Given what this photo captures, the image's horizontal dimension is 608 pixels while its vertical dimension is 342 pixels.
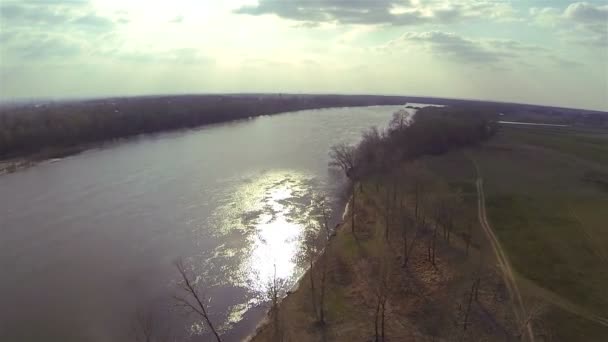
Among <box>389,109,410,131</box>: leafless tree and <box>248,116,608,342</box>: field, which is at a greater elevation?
<box>389,109,410,131</box>: leafless tree

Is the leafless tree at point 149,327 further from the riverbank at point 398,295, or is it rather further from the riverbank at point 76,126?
the riverbank at point 76,126

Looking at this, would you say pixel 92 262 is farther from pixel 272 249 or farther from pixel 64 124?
pixel 64 124

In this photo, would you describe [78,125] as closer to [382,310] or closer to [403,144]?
[403,144]

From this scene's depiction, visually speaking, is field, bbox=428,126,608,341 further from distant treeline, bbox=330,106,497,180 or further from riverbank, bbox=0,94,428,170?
riverbank, bbox=0,94,428,170

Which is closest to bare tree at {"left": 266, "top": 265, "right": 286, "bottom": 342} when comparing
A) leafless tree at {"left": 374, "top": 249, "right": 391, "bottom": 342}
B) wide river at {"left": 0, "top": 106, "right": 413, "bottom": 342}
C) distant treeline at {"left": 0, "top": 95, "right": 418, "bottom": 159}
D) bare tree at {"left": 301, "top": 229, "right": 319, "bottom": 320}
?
wide river at {"left": 0, "top": 106, "right": 413, "bottom": 342}

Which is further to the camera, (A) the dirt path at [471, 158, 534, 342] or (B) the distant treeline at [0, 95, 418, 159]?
(B) the distant treeline at [0, 95, 418, 159]

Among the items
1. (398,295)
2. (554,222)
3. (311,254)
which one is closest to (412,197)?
(554,222)
